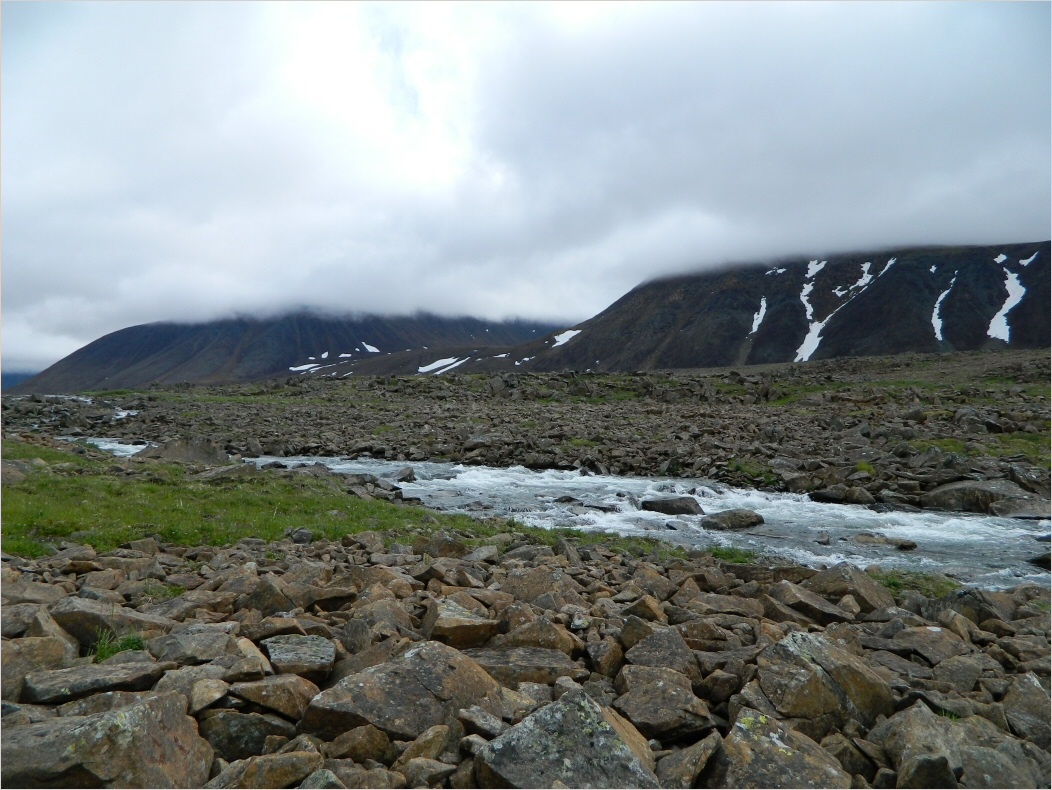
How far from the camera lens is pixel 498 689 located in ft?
22.2

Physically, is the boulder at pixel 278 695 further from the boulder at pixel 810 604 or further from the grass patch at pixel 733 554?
the grass patch at pixel 733 554

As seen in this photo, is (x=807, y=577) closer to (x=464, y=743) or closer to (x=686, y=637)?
(x=686, y=637)

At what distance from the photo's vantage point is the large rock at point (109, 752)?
490cm

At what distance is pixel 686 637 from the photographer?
8836mm

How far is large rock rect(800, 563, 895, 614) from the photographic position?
39.0 feet

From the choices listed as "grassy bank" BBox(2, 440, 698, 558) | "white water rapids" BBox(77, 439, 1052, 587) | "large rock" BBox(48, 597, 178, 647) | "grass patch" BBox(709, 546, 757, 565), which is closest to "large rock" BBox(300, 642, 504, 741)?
"large rock" BBox(48, 597, 178, 647)

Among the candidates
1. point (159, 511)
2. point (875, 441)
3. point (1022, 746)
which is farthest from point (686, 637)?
point (875, 441)

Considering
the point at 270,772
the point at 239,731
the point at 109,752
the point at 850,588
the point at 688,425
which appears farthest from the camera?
the point at 688,425

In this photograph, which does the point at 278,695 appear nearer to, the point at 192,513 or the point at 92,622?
the point at 92,622

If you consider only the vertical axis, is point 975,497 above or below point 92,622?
below

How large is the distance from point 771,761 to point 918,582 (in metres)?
12.9

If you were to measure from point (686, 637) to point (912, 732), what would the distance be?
10.2ft

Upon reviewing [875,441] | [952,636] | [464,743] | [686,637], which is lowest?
[875,441]

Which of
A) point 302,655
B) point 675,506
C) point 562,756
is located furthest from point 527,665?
point 675,506
